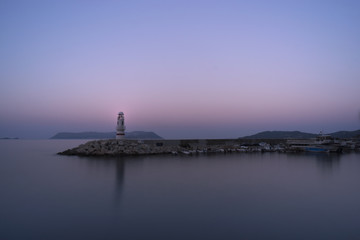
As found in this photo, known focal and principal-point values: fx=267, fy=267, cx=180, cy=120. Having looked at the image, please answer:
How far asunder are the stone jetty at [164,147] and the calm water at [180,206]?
34.0 ft

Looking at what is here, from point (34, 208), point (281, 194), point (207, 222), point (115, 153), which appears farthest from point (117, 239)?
point (115, 153)

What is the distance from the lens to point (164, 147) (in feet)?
89.7

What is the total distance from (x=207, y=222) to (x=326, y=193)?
577cm

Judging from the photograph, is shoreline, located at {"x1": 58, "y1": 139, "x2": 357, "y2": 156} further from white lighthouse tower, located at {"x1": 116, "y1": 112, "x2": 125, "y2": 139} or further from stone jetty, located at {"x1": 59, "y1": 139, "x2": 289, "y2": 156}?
white lighthouse tower, located at {"x1": 116, "y1": 112, "x2": 125, "y2": 139}

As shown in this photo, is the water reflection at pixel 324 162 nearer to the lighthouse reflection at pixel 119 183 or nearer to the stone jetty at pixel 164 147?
the stone jetty at pixel 164 147

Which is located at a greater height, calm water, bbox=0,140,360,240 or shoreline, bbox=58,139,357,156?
shoreline, bbox=58,139,357,156

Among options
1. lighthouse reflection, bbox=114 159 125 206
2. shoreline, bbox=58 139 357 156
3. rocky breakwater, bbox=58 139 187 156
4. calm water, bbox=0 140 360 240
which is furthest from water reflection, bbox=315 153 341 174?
rocky breakwater, bbox=58 139 187 156

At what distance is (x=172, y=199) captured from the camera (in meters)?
9.00

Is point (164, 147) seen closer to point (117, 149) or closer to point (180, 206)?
point (117, 149)

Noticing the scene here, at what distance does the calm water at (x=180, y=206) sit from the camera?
20.4 ft

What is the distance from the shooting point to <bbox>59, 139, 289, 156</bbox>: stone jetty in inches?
939

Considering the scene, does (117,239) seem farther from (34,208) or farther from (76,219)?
(34,208)

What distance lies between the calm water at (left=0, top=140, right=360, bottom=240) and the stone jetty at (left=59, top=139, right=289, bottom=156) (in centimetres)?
1035

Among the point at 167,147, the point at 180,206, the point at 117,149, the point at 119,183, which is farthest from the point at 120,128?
the point at 180,206
